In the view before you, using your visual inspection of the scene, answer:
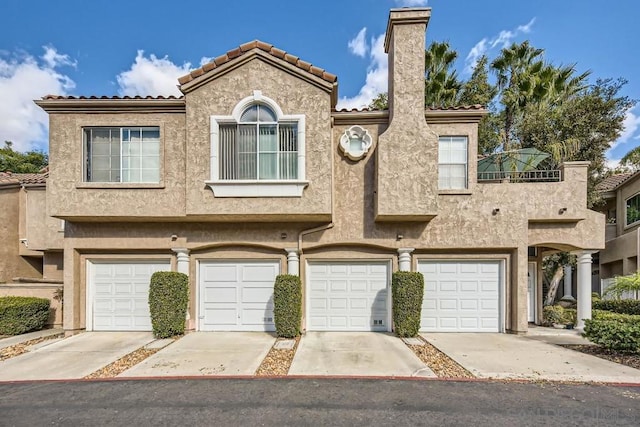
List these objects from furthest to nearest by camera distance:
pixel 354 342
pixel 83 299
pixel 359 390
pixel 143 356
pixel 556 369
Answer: pixel 83 299 → pixel 354 342 → pixel 143 356 → pixel 556 369 → pixel 359 390

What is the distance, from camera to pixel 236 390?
5.93 meters

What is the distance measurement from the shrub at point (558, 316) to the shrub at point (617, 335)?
3.79 meters

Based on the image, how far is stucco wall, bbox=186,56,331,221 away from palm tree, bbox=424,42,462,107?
10.9 metres

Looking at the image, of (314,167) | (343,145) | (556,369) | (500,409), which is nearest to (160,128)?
(314,167)

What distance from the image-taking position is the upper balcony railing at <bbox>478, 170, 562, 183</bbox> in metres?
10.9

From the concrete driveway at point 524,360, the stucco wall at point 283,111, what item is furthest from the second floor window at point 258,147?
the concrete driveway at point 524,360

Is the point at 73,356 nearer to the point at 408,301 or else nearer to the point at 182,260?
the point at 182,260

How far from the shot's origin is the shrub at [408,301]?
31.1ft

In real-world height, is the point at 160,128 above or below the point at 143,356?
above

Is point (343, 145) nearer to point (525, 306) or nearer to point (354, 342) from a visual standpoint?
point (354, 342)

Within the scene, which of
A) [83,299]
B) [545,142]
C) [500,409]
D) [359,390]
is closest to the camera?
[500,409]

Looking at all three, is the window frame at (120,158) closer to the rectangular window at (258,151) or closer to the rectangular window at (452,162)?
the rectangular window at (258,151)

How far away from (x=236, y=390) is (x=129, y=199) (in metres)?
6.49

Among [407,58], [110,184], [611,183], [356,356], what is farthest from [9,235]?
[611,183]
